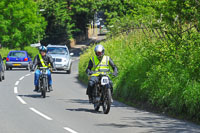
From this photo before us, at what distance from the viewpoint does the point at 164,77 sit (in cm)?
1452

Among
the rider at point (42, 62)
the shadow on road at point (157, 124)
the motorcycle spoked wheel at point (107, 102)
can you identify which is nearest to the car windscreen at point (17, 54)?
the rider at point (42, 62)

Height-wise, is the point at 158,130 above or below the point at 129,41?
below

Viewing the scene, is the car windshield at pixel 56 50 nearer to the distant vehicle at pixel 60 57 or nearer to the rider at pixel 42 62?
the distant vehicle at pixel 60 57

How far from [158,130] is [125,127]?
2.63 ft

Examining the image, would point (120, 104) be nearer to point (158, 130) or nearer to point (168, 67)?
point (168, 67)

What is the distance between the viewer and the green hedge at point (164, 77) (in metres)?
12.7

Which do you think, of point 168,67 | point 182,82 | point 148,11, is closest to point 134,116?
point 182,82

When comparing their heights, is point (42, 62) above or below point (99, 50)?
below

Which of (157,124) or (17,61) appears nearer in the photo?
(157,124)

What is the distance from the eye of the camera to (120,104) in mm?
16250

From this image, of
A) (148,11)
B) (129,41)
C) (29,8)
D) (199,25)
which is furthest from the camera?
(29,8)

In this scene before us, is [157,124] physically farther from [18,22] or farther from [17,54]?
[18,22]

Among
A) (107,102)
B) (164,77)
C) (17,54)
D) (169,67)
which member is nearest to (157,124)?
(107,102)

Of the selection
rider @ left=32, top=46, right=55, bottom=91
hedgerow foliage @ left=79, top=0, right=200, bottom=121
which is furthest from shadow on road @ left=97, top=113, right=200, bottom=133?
rider @ left=32, top=46, right=55, bottom=91
